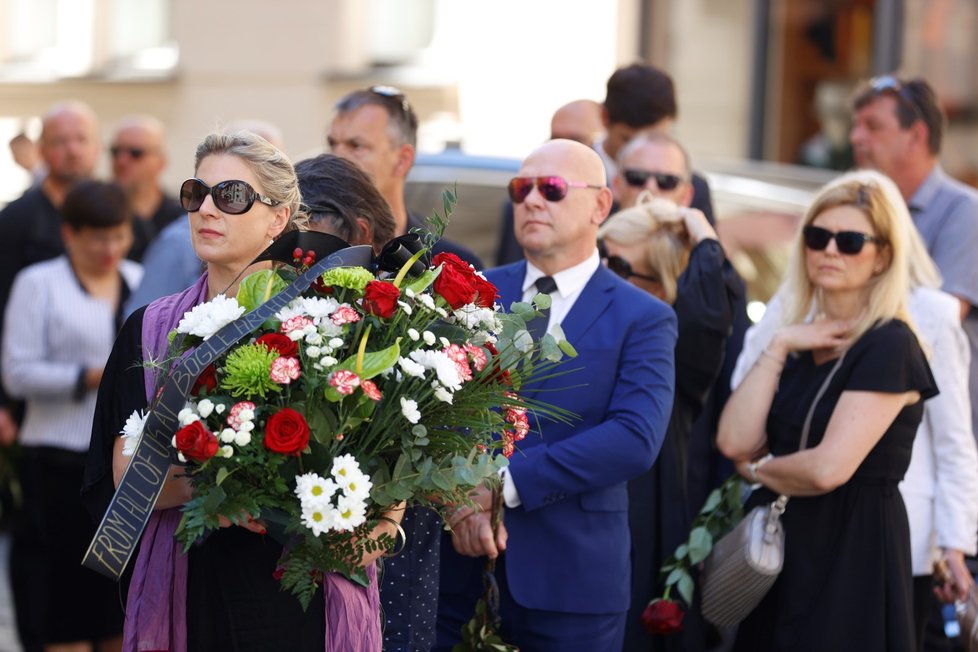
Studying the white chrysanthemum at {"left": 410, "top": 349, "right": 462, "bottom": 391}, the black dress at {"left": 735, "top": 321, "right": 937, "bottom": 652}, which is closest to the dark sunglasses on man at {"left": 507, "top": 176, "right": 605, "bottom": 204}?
the black dress at {"left": 735, "top": 321, "right": 937, "bottom": 652}

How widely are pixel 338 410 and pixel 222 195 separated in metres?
0.67

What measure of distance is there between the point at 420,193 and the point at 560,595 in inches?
147

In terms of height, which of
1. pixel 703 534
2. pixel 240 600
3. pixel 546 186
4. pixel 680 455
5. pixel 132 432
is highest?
pixel 546 186

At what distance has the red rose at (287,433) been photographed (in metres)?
3.34

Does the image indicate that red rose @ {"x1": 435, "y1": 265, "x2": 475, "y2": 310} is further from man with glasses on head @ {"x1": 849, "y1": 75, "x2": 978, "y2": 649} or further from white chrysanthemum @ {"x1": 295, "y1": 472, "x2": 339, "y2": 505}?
man with glasses on head @ {"x1": 849, "y1": 75, "x2": 978, "y2": 649}

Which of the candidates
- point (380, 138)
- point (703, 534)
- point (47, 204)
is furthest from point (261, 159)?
point (47, 204)

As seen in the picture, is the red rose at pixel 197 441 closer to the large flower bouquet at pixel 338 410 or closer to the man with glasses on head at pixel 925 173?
the large flower bouquet at pixel 338 410

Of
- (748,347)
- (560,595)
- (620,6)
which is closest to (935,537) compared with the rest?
(748,347)

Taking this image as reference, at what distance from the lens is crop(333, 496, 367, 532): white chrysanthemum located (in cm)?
338

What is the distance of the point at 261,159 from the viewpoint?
12.7 ft

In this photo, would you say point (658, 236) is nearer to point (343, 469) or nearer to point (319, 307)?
point (319, 307)

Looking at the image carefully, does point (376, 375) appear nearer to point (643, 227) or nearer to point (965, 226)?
point (643, 227)

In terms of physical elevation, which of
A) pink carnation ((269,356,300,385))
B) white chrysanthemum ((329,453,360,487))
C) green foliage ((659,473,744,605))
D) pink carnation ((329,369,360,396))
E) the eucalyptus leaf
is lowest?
the eucalyptus leaf

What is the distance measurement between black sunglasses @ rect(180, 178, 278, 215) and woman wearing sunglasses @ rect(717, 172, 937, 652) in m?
2.02
